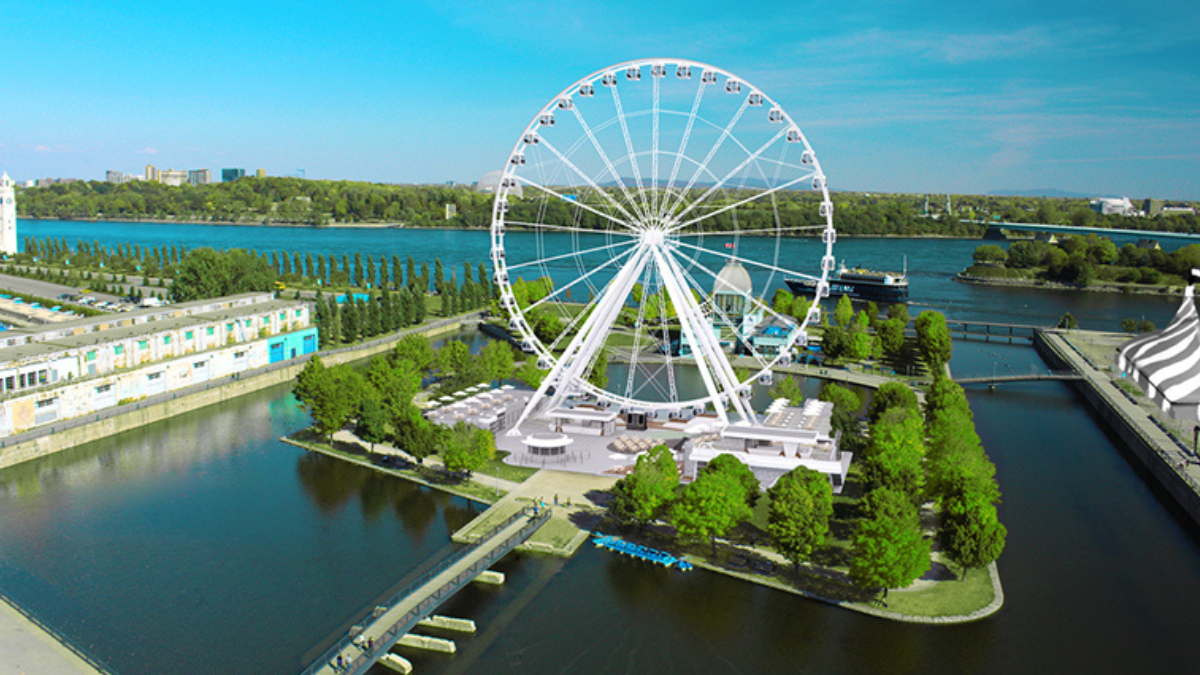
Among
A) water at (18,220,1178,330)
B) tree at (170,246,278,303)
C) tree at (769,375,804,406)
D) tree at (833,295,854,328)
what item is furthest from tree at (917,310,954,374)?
tree at (170,246,278,303)

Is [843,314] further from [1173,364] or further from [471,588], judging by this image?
[471,588]

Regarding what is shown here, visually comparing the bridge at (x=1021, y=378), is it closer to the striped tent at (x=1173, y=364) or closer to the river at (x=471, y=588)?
the river at (x=471, y=588)

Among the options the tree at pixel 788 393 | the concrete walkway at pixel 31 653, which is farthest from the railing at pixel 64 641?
the tree at pixel 788 393

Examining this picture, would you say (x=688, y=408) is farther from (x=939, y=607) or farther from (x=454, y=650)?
(x=454, y=650)

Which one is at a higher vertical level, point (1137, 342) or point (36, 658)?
point (1137, 342)

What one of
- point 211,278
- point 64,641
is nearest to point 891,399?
point 64,641

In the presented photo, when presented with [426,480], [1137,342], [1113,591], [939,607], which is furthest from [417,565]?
[1137,342]
